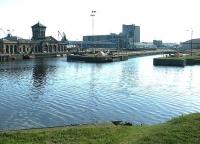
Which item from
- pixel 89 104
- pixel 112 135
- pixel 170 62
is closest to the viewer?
pixel 112 135

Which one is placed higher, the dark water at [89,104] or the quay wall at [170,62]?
the quay wall at [170,62]

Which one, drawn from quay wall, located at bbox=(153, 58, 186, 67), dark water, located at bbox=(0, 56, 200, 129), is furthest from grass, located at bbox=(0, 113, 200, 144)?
quay wall, located at bbox=(153, 58, 186, 67)

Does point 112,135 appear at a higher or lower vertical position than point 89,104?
higher

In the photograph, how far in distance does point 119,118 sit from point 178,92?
83.8ft

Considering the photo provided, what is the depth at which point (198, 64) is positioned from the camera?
14300 cm

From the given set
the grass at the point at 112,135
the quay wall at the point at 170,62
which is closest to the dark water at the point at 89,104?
the grass at the point at 112,135

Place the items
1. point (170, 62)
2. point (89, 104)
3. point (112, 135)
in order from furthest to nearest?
point (170, 62) < point (89, 104) < point (112, 135)

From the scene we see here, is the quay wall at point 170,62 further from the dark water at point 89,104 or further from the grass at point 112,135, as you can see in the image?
the grass at point 112,135

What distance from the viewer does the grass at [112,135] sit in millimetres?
20516

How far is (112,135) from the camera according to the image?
75.2ft

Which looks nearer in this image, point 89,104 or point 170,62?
point 89,104

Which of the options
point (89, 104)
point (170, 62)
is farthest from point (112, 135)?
point (170, 62)

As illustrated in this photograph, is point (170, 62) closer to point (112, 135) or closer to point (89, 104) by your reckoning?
point (89, 104)

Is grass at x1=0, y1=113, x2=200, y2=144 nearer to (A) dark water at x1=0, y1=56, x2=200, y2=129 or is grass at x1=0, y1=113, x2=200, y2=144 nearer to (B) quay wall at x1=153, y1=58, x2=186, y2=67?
(A) dark water at x1=0, y1=56, x2=200, y2=129
